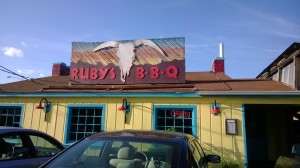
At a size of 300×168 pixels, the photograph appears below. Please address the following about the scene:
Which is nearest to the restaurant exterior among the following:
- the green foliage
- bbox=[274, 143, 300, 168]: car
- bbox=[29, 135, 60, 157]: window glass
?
the green foliage

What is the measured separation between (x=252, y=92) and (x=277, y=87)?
1.59m

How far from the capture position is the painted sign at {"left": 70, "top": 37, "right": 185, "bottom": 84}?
11.6 m

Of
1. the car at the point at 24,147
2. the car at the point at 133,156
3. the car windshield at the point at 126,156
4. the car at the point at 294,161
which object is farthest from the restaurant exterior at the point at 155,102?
the car at the point at 133,156

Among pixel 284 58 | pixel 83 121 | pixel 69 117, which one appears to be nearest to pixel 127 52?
pixel 83 121

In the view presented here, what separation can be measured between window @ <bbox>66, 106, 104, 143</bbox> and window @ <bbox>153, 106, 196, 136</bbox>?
85.0 inches

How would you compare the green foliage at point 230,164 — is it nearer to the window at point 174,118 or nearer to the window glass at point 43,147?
the window at point 174,118

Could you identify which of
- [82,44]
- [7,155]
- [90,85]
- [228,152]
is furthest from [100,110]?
[7,155]

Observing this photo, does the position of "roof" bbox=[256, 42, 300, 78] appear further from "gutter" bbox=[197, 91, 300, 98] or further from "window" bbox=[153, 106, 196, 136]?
"window" bbox=[153, 106, 196, 136]

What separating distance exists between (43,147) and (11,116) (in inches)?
270

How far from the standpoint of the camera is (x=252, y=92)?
954cm

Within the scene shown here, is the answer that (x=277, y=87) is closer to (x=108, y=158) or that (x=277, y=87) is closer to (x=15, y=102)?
(x=108, y=158)

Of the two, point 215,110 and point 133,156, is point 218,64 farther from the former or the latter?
point 133,156

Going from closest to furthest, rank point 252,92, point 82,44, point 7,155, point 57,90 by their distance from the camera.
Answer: point 7,155, point 252,92, point 57,90, point 82,44

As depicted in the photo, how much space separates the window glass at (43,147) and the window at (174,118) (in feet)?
16.0
